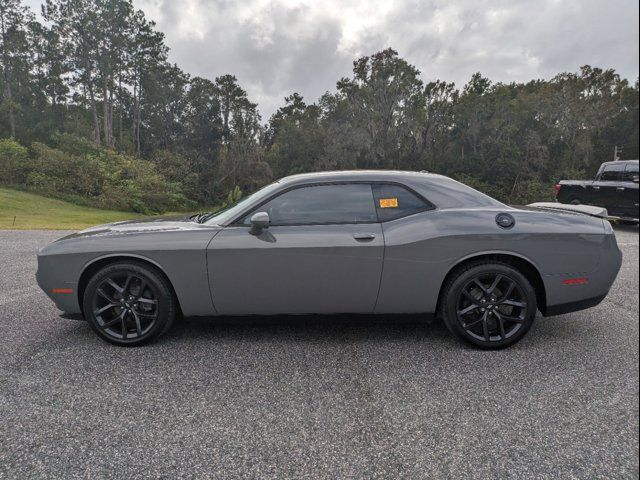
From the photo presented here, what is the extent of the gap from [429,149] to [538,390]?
4231cm

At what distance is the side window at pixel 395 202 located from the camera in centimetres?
293

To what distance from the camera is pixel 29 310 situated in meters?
3.72

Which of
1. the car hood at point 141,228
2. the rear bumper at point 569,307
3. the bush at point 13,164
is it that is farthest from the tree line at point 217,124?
the rear bumper at point 569,307

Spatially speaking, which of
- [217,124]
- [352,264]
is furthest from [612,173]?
[217,124]

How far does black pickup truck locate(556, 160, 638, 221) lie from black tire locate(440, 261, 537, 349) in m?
8.61

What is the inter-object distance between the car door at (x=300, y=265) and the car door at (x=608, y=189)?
33.6ft

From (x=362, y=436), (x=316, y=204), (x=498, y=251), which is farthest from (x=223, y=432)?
(x=498, y=251)

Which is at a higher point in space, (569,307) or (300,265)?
(300,265)

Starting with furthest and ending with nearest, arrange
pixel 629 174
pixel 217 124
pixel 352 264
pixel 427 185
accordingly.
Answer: pixel 217 124 < pixel 629 174 < pixel 427 185 < pixel 352 264

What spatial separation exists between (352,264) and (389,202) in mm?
598

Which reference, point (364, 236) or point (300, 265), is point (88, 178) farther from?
point (364, 236)

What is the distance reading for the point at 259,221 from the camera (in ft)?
9.14

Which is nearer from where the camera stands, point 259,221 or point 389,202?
point 259,221

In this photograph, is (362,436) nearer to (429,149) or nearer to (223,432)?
(223,432)
